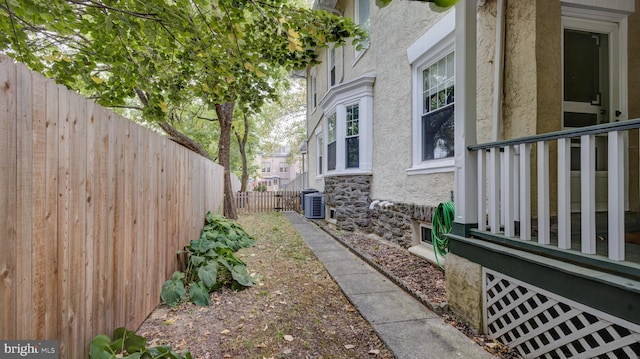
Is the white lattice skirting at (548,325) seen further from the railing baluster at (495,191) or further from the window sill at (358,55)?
the window sill at (358,55)

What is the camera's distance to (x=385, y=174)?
6.17 m

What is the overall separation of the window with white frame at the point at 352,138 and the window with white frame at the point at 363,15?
55.5 inches

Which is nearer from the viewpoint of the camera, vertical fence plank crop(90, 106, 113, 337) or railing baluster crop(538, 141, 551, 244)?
vertical fence plank crop(90, 106, 113, 337)

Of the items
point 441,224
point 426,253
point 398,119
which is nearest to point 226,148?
point 398,119

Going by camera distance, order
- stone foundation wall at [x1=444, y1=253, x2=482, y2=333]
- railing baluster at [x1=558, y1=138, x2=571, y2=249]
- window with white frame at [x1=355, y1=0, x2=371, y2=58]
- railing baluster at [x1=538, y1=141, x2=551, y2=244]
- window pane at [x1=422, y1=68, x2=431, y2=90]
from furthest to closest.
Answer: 1. window with white frame at [x1=355, y1=0, x2=371, y2=58]
2. window pane at [x1=422, y1=68, x2=431, y2=90]
3. stone foundation wall at [x1=444, y1=253, x2=482, y2=333]
4. railing baluster at [x1=538, y1=141, x2=551, y2=244]
5. railing baluster at [x1=558, y1=138, x2=571, y2=249]

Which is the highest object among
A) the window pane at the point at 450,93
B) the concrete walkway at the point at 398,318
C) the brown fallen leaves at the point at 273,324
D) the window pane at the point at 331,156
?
the window pane at the point at 450,93

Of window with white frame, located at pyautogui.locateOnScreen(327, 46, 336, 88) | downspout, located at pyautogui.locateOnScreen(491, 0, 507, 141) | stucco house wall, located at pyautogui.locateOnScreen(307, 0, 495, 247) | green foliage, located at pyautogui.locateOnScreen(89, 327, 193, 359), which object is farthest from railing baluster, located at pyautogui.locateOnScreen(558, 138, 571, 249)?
window with white frame, located at pyautogui.locateOnScreen(327, 46, 336, 88)

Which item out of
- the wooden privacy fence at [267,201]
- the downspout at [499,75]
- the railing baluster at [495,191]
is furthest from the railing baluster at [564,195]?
the wooden privacy fence at [267,201]

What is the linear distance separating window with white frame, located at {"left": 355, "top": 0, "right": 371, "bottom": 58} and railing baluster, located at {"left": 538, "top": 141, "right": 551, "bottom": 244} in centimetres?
557

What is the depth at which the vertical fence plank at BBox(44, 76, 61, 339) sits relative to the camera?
1522 mm

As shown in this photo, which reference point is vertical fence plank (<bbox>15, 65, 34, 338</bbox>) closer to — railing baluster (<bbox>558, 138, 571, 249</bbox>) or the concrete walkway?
the concrete walkway

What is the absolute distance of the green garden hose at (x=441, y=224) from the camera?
12.7 ft

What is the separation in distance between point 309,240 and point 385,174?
7.23ft

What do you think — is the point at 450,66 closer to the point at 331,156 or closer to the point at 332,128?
the point at 332,128
